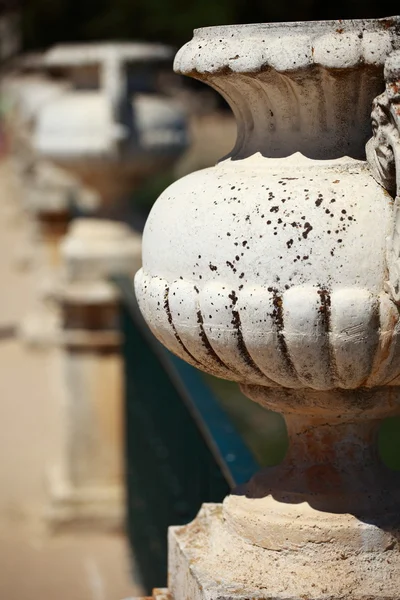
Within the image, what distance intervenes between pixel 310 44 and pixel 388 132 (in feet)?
0.66

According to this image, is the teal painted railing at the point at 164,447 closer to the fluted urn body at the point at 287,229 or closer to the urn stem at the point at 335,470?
the urn stem at the point at 335,470

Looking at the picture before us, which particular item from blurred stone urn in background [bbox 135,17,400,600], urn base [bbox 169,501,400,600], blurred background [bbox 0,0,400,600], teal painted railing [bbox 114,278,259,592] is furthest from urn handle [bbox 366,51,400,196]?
blurred background [bbox 0,0,400,600]

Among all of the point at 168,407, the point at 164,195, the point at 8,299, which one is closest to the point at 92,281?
the point at 168,407

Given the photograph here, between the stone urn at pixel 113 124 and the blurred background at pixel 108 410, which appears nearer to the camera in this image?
the blurred background at pixel 108 410

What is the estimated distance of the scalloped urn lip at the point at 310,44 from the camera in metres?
1.89

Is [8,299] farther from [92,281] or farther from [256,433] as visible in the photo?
[92,281]

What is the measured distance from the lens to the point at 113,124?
568cm

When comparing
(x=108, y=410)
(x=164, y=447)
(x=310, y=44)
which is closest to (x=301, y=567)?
(x=310, y=44)

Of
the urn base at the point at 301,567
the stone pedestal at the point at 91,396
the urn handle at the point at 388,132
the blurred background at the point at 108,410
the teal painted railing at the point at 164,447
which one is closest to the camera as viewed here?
the urn handle at the point at 388,132

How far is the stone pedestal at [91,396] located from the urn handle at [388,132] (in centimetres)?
390

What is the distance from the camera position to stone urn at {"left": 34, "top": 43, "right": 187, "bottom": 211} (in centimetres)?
567

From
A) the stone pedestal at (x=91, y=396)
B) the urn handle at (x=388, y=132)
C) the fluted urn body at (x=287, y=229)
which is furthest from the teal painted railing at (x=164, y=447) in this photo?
the urn handle at (x=388, y=132)

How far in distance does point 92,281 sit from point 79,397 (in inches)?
23.4

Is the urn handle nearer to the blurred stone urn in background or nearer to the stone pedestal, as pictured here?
the blurred stone urn in background
